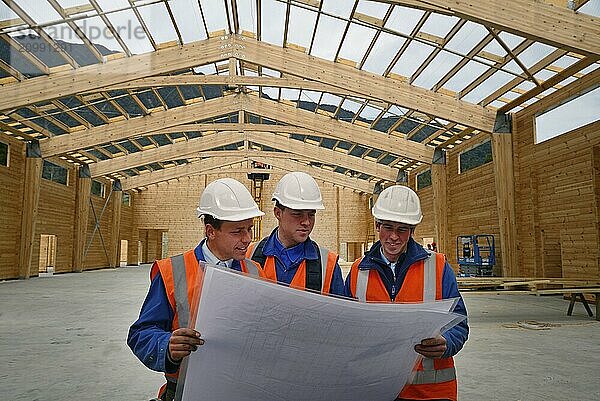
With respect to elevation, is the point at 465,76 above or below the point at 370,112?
below

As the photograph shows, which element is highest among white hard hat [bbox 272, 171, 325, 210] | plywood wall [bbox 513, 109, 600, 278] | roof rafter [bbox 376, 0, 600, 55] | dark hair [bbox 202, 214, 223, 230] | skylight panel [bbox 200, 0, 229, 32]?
skylight panel [bbox 200, 0, 229, 32]

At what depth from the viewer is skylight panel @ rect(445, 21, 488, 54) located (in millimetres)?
11304

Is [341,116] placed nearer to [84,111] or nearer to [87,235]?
[84,111]

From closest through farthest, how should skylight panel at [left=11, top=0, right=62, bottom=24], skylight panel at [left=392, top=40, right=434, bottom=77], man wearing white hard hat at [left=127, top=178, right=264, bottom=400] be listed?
man wearing white hard hat at [left=127, top=178, right=264, bottom=400] < skylight panel at [left=11, top=0, right=62, bottom=24] < skylight panel at [left=392, top=40, right=434, bottom=77]

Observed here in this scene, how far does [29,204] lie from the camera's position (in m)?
18.7

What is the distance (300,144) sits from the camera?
2462cm

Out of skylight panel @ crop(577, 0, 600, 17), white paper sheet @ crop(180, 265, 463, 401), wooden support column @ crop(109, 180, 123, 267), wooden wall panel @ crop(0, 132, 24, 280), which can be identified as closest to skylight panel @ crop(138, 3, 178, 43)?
wooden wall panel @ crop(0, 132, 24, 280)

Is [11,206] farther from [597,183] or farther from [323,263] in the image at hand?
[323,263]

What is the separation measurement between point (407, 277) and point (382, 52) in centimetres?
1202

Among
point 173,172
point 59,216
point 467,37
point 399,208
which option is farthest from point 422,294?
point 173,172

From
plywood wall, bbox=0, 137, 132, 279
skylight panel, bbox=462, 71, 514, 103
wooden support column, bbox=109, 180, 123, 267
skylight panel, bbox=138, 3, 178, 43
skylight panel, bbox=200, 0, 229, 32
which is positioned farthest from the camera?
wooden support column, bbox=109, 180, 123, 267

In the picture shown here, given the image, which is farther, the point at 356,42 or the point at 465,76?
the point at 465,76

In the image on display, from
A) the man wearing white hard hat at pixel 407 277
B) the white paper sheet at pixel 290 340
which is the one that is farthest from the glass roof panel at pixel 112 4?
the white paper sheet at pixel 290 340

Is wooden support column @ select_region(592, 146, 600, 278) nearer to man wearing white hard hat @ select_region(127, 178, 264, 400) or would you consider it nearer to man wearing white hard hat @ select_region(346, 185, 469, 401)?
man wearing white hard hat @ select_region(346, 185, 469, 401)
